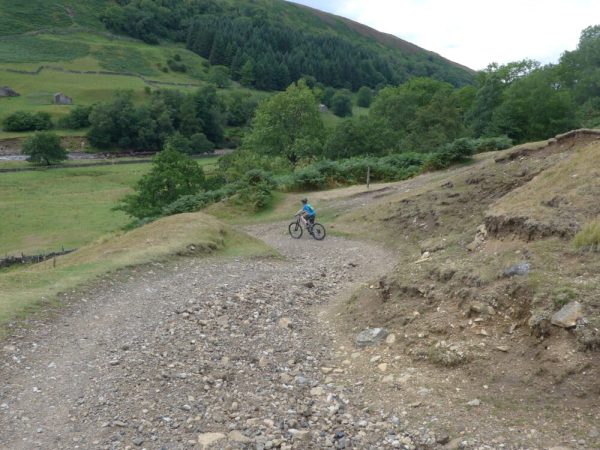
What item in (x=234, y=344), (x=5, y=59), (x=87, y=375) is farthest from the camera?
(x=5, y=59)

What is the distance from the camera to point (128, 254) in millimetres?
18344

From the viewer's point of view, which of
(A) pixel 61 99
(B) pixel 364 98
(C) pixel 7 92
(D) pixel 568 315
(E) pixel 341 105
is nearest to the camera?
(D) pixel 568 315

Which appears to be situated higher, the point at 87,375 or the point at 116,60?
the point at 116,60

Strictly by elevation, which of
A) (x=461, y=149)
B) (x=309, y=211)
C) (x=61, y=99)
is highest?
(x=61, y=99)

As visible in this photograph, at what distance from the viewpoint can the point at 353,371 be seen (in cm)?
1004

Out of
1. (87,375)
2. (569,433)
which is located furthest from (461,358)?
(87,375)

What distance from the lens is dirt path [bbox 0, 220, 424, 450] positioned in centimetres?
815

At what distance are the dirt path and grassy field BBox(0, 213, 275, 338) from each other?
821mm

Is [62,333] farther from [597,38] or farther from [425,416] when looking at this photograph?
[597,38]

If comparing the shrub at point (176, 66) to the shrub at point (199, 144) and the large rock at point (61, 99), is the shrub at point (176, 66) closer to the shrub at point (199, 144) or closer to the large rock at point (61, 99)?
the large rock at point (61, 99)

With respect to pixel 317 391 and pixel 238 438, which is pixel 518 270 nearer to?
pixel 317 391

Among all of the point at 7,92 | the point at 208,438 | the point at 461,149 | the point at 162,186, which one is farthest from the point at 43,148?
the point at 208,438

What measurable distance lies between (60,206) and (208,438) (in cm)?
6181

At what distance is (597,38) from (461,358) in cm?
9639
